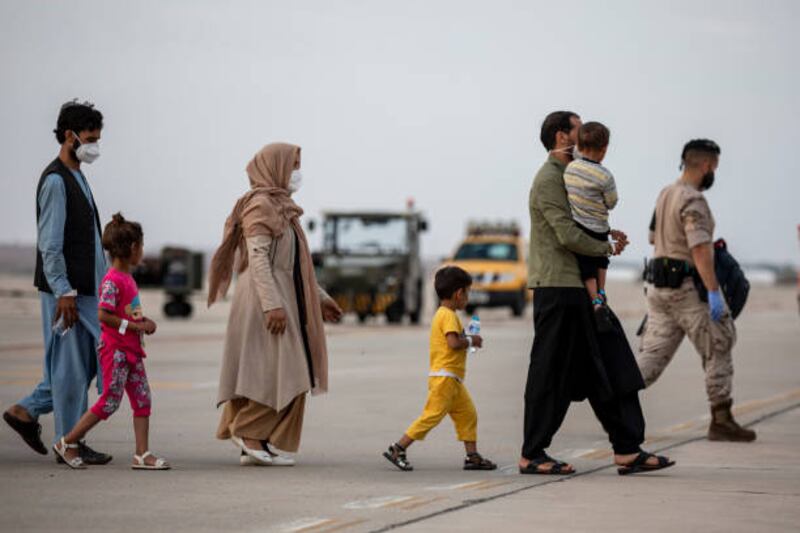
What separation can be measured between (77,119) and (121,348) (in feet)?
4.49

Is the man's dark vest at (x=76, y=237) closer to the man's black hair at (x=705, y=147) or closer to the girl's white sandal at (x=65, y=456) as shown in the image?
the girl's white sandal at (x=65, y=456)

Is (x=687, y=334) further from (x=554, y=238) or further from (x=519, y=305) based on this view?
(x=519, y=305)

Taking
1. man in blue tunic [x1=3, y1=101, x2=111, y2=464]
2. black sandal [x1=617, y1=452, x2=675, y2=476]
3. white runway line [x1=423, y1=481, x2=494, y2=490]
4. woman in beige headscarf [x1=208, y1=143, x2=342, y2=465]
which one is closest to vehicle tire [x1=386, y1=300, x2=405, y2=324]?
woman in beige headscarf [x1=208, y1=143, x2=342, y2=465]

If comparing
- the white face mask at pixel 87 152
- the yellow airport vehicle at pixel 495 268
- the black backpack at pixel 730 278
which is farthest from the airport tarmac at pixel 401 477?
the yellow airport vehicle at pixel 495 268

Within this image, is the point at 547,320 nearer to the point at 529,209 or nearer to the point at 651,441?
the point at 529,209

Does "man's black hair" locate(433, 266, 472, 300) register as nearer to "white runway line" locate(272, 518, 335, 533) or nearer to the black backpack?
"white runway line" locate(272, 518, 335, 533)

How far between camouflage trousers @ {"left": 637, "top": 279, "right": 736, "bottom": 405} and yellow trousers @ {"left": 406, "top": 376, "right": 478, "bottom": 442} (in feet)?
6.79

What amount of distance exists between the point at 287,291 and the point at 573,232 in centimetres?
178

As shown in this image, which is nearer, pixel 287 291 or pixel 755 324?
pixel 287 291

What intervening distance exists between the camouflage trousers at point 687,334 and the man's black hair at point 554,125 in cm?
223

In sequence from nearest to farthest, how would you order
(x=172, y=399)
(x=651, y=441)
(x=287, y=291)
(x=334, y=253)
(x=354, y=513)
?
(x=354, y=513) < (x=287, y=291) < (x=651, y=441) < (x=172, y=399) < (x=334, y=253)

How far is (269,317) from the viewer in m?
10.3

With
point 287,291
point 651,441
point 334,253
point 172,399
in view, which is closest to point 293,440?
point 287,291

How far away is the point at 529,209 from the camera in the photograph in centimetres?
1014
